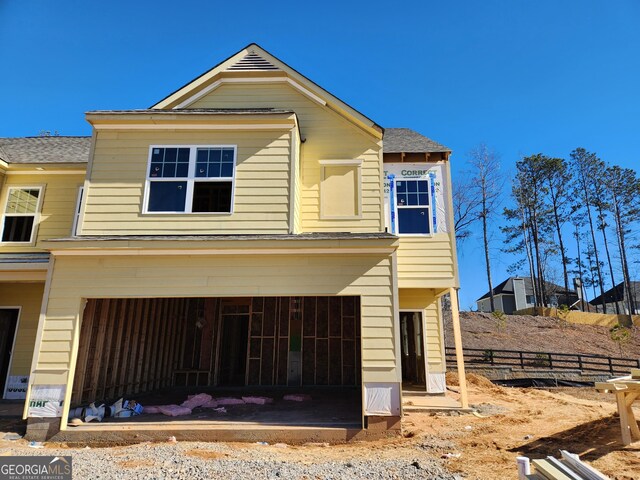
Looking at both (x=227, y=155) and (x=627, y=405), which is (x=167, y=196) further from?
(x=627, y=405)

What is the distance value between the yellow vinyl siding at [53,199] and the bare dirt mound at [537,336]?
58.9 ft

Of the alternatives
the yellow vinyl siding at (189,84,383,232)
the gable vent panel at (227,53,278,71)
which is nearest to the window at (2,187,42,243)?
the yellow vinyl siding at (189,84,383,232)

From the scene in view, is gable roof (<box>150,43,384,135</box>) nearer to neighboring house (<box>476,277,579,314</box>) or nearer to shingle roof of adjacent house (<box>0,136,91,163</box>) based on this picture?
shingle roof of adjacent house (<box>0,136,91,163</box>)

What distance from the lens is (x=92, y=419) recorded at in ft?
25.1

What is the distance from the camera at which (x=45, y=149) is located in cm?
1248

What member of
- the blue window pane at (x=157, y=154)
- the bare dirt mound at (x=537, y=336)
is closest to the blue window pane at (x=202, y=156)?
the blue window pane at (x=157, y=154)

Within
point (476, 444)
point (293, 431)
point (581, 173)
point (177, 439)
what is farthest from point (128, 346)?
point (581, 173)

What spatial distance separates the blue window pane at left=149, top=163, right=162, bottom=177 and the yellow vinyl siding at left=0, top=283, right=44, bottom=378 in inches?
225

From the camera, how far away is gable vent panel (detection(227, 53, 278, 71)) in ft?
34.4

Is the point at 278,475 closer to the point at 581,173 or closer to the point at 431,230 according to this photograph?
the point at 431,230

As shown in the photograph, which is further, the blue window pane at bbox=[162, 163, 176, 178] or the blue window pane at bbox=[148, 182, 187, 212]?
the blue window pane at bbox=[162, 163, 176, 178]

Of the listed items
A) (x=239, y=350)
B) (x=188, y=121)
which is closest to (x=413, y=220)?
(x=188, y=121)

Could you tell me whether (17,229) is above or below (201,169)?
below

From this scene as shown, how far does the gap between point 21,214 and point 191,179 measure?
6373mm
